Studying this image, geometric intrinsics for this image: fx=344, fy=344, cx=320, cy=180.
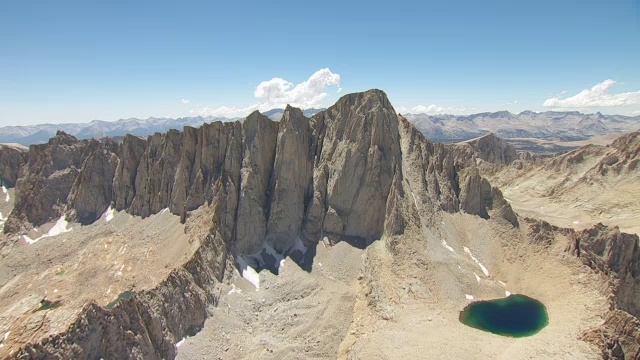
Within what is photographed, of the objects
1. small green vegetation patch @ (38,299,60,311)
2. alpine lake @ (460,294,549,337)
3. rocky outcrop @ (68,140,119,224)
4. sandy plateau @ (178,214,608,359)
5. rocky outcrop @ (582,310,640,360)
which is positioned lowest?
small green vegetation patch @ (38,299,60,311)

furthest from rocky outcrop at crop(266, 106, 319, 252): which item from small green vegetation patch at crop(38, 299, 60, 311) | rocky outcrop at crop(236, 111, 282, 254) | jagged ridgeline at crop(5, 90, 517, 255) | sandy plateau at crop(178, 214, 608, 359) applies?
small green vegetation patch at crop(38, 299, 60, 311)

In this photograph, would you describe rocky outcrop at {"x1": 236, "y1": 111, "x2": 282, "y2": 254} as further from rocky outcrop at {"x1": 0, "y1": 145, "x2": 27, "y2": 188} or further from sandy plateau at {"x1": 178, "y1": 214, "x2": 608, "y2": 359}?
rocky outcrop at {"x1": 0, "y1": 145, "x2": 27, "y2": 188}

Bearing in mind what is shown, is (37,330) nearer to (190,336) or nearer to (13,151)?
(190,336)

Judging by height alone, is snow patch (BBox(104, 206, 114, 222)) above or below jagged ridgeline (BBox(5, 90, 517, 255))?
below

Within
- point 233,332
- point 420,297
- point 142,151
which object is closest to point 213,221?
point 233,332

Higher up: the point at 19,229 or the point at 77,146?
the point at 77,146

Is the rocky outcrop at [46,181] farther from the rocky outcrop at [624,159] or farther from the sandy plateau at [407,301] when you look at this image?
the rocky outcrop at [624,159]
